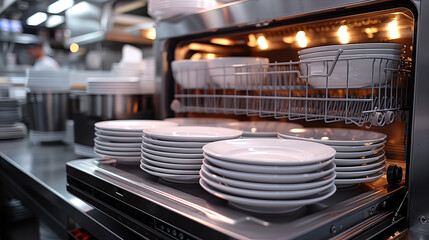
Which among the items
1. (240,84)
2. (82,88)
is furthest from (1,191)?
(240,84)

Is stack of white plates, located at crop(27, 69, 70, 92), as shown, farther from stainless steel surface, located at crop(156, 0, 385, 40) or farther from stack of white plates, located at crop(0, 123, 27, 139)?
stainless steel surface, located at crop(156, 0, 385, 40)

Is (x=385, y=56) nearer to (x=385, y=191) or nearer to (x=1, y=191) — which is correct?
(x=385, y=191)

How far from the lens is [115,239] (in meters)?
0.77

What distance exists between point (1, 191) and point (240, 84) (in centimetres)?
159

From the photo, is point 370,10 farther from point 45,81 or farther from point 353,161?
point 45,81

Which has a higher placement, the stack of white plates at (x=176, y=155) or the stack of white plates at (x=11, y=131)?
the stack of white plates at (x=176, y=155)

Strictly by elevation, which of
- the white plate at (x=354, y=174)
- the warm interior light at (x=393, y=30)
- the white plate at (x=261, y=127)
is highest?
the warm interior light at (x=393, y=30)

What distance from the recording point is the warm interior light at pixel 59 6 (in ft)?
6.95

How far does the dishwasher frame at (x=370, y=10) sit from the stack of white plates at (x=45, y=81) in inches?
37.6

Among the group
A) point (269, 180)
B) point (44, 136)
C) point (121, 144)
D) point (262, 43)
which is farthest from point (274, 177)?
point (44, 136)

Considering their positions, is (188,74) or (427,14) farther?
(188,74)

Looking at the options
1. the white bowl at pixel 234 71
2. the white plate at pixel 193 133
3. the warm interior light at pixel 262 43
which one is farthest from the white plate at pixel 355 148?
the warm interior light at pixel 262 43

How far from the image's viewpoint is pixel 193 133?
0.91 meters

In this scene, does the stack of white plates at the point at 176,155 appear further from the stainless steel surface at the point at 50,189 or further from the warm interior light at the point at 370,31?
the warm interior light at the point at 370,31
